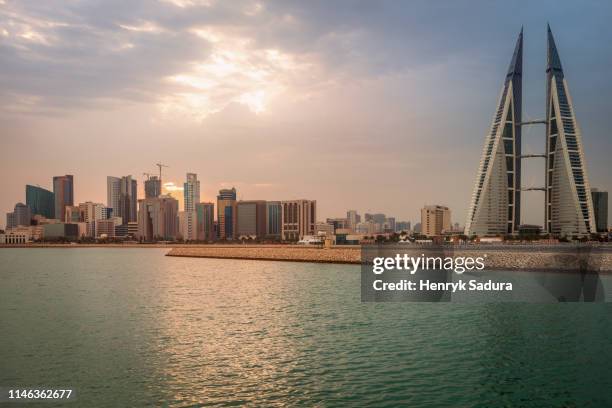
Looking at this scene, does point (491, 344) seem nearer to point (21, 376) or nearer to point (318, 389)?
point (318, 389)

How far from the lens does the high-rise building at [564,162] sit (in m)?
182

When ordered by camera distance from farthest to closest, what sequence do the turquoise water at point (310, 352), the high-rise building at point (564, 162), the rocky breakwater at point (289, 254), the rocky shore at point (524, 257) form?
the high-rise building at point (564, 162) < the rocky breakwater at point (289, 254) < the rocky shore at point (524, 257) < the turquoise water at point (310, 352)

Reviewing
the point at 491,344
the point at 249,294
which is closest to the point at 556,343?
the point at 491,344

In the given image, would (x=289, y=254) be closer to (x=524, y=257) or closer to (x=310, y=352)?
(x=524, y=257)

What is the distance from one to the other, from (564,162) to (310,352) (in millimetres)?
190868

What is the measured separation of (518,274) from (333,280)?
72.8ft

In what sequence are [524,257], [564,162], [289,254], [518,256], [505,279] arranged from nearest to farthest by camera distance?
[505,279] → [524,257] → [518,256] → [289,254] → [564,162]

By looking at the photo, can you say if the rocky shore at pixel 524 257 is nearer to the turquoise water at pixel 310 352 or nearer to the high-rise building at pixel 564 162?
the turquoise water at pixel 310 352

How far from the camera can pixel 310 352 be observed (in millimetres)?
22250

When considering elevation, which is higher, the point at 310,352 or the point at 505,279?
the point at 310,352

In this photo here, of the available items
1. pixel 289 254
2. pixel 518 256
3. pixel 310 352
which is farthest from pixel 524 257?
pixel 310 352

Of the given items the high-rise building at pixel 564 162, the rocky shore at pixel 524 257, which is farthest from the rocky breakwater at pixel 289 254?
the high-rise building at pixel 564 162

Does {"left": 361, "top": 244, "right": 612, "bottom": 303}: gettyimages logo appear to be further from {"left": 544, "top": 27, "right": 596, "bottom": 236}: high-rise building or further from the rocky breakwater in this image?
{"left": 544, "top": 27, "right": 596, "bottom": 236}: high-rise building

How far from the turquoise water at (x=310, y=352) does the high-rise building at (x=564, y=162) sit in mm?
167188
